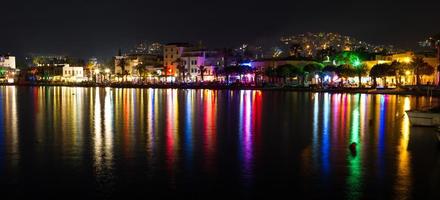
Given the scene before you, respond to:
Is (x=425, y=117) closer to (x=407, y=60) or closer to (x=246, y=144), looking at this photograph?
(x=246, y=144)

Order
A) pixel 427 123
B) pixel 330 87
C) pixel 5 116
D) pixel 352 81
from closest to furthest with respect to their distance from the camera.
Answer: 1. pixel 427 123
2. pixel 5 116
3. pixel 330 87
4. pixel 352 81

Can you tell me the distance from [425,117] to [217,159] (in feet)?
47.9

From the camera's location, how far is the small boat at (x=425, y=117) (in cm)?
2923

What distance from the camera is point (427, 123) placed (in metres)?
29.7

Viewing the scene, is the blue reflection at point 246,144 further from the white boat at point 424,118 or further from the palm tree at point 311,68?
the palm tree at point 311,68

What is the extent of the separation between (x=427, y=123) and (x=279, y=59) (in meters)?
70.6

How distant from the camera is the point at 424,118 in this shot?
97.7 ft

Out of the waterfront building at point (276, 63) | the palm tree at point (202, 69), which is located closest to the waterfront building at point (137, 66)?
the palm tree at point (202, 69)

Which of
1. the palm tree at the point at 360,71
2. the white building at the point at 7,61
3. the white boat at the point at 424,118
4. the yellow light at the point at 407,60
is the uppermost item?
the white building at the point at 7,61

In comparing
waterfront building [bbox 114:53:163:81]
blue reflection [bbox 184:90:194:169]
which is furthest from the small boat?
waterfront building [bbox 114:53:163:81]

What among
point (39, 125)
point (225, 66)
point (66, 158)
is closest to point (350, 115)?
point (39, 125)

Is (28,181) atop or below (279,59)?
below

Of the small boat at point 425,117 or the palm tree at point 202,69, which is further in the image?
the palm tree at point 202,69

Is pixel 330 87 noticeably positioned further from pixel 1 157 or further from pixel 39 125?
pixel 1 157
